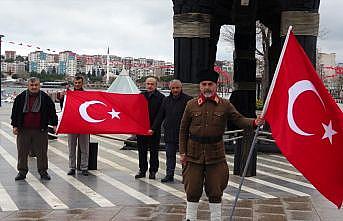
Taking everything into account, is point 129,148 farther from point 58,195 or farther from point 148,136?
point 58,195

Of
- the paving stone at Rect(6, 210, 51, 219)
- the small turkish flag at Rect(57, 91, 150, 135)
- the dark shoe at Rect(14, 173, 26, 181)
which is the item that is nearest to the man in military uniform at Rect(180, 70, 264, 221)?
the paving stone at Rect(6, 210, 51, 219)

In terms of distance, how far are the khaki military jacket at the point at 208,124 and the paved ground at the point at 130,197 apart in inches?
54.8

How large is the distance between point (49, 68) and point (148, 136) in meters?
107

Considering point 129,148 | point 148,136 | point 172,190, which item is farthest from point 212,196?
point 129,148

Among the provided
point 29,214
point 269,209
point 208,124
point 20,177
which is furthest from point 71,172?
point 208,124

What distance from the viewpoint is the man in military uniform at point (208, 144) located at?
6430mm

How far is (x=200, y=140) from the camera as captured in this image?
6465 millimetres

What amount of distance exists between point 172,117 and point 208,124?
3933mm

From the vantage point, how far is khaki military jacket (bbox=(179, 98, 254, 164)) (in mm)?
6438

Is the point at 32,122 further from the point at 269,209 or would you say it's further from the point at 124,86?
the point at 124,86

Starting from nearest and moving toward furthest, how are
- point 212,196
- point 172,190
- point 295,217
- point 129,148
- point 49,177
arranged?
point 212,196, point 295,217, point 172,190, point 49,177, point 129,148

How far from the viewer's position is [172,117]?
10352 millimetres

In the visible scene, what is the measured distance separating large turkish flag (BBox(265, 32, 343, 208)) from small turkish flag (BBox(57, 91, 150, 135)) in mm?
4799

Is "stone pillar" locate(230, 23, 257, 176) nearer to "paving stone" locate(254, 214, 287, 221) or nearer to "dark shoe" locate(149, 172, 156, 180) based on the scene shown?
"dark shoe" locate(149, 172, 156, 180)
